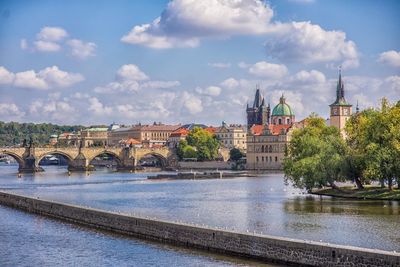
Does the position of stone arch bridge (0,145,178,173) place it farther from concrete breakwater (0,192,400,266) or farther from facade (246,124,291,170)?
concrete breakwater (0,192,400,266)

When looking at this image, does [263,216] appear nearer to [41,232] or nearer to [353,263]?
[41,232]

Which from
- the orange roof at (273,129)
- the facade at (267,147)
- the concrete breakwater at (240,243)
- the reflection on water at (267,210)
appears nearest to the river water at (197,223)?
the reflection on water at (267,210)

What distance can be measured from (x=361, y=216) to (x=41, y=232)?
22.6m

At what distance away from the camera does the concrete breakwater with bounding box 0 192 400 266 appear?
30953mm

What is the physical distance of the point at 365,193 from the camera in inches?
2891

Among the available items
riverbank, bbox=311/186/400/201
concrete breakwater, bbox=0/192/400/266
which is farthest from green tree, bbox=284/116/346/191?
concrete breakwater, bbox=0/192/400/266

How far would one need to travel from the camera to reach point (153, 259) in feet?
126

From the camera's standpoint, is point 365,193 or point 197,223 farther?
point 365,193

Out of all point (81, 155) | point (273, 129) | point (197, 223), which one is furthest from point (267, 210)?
point (273, 129)

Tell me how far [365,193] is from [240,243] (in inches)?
1525

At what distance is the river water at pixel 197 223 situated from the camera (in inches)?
1555

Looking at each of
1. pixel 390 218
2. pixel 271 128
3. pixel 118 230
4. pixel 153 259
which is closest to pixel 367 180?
pixel 390 218

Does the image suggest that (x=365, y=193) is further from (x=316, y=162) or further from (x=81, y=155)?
(x=81, y=155)

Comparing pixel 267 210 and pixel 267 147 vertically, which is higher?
pixel 267 147
